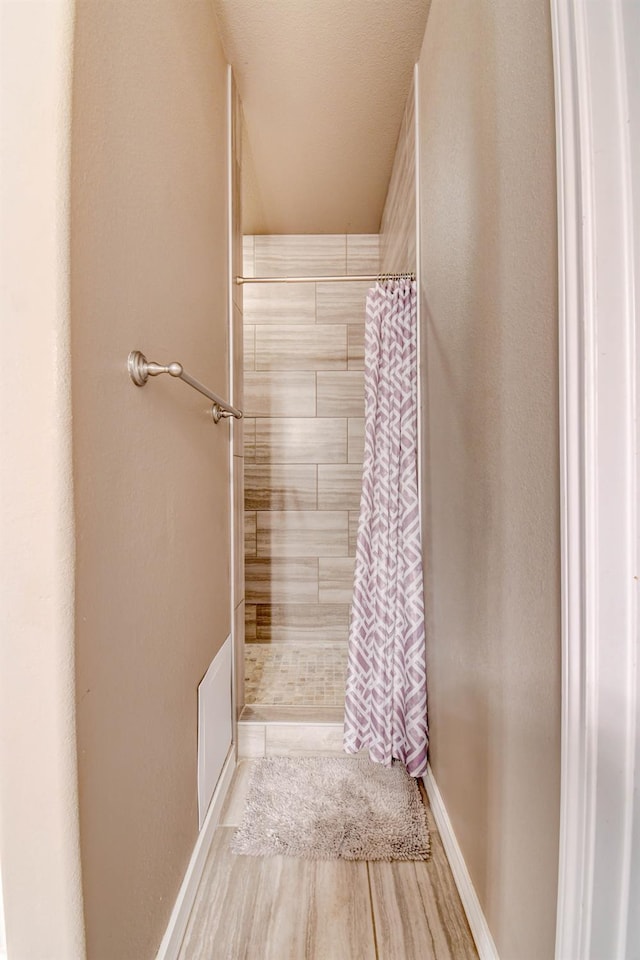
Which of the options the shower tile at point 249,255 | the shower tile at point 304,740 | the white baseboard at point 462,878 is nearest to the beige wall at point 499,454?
the white baseboard at point 462,878

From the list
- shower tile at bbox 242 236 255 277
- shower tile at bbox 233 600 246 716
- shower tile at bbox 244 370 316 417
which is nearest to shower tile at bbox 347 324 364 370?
shower tile at bbox 244 370 316 417

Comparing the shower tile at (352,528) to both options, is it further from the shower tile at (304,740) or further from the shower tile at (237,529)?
the shower tile at (304,740)

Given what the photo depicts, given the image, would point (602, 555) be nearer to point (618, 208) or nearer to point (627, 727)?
point (627, 727)

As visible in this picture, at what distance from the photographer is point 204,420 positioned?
1361mm

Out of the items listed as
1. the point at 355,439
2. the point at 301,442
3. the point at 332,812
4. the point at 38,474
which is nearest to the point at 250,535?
the point at 301,442

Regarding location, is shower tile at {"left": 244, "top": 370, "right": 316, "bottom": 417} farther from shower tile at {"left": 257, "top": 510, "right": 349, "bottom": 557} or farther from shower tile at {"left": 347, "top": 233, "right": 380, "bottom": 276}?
shower tile at {"left": 347, "top": 233, "right": 380, "bottom": 276}

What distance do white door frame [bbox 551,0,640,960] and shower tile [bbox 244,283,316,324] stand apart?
2141 mm

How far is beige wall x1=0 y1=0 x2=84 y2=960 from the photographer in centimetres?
63

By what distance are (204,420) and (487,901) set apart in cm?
123

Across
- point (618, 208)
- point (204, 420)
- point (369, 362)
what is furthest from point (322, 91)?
point (618, 208)

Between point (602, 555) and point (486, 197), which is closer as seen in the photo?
point (602, 555)

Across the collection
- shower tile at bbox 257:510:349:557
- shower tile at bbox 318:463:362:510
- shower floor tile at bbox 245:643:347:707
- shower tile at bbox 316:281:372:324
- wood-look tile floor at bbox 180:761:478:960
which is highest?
shower tile at bbox 316:281:372:324

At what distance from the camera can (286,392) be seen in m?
2.69

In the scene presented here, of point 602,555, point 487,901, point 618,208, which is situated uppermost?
point 618,208
